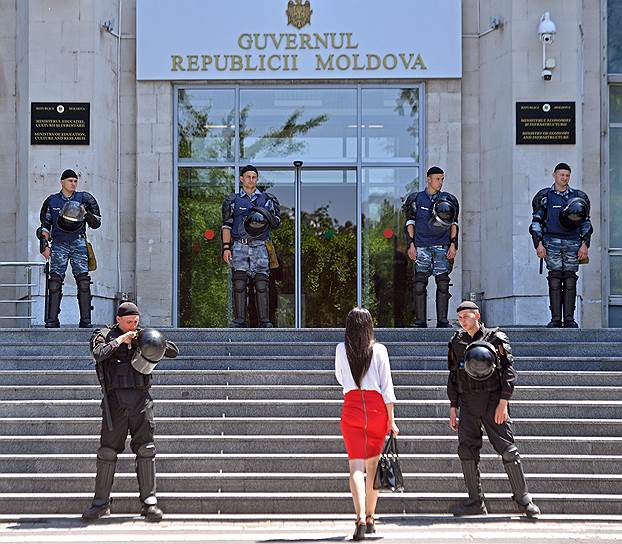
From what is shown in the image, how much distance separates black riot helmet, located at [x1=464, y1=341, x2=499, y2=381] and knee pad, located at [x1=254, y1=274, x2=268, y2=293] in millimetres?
5607

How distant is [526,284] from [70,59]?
733 centimetres

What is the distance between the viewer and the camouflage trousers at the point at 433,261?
549 inches

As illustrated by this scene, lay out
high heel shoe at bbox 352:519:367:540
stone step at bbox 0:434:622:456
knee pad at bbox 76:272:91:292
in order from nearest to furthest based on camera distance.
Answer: high heel shoe at bbox 352:519:367:540 → stone step at bbox 0:434:622:456 → knee pad at bbox 76:272:91:292

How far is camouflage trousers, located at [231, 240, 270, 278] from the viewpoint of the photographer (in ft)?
46.2

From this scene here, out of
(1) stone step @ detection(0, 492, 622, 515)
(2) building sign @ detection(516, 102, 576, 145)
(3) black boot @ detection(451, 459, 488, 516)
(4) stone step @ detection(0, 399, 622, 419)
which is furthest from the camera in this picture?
(2) building sign @ detection(516, 102, 576, 145)

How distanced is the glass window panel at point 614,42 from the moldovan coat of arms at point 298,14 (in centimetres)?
456

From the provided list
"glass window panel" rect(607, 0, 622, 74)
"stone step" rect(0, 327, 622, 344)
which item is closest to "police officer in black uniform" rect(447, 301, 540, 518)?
"stone step" rect(0, 327, 622, 344)

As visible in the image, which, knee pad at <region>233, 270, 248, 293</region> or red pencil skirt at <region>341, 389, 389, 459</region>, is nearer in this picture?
red pencil skirt at <region>341, 389, 389, 459</region>

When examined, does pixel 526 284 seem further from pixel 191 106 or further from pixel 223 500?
pixel 223 500

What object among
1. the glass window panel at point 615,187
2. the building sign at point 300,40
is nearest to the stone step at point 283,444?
the glass window panel at point 615,187

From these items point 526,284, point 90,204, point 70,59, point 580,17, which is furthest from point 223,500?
point 580,17

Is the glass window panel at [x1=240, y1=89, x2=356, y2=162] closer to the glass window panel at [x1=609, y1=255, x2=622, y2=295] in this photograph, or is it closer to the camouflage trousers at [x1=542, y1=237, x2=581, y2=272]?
the glass window panel at [x1=609, y1=255, x2=622, y2=295]

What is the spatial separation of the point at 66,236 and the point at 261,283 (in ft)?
7.92

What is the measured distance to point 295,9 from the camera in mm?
17375
